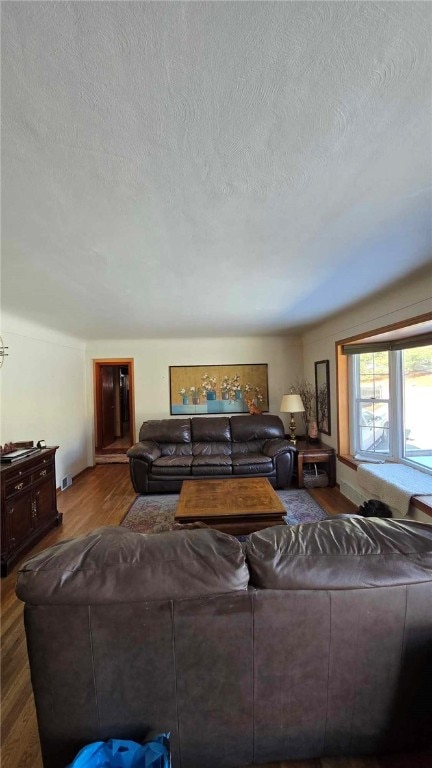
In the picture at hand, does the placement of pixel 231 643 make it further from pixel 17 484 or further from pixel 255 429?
pixel 255 429

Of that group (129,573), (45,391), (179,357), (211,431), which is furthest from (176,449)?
(129,573)

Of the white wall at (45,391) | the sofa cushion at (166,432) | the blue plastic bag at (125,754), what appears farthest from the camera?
the sofa cushion at (166,432)

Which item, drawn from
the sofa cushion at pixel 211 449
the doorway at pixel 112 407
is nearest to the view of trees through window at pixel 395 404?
the sofa cushion at pixel 211 449

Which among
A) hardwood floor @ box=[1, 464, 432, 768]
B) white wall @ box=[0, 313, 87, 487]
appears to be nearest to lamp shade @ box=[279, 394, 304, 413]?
hardwood floor @ box=[1, 464, 432, 768]

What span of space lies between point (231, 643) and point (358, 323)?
333 centimetres

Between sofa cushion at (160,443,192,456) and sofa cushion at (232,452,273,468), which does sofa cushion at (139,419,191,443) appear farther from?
sofa cushion at (232,452,273,468)

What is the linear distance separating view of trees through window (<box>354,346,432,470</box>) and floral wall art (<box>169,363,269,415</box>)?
2.03m

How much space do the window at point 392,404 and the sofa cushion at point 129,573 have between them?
2826 millimetres

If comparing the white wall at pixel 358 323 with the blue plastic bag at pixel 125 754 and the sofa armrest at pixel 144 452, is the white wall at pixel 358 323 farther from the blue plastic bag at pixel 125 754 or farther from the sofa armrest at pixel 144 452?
the sofa armrest at pixel 144 452

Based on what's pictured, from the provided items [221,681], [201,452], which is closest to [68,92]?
[221,681]

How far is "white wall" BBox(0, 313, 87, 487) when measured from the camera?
338 centimetres

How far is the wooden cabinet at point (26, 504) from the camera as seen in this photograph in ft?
8.16

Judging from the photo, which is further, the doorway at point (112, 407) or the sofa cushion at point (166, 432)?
the doorway at point (112, 407)

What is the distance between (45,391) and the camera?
4148 mm
